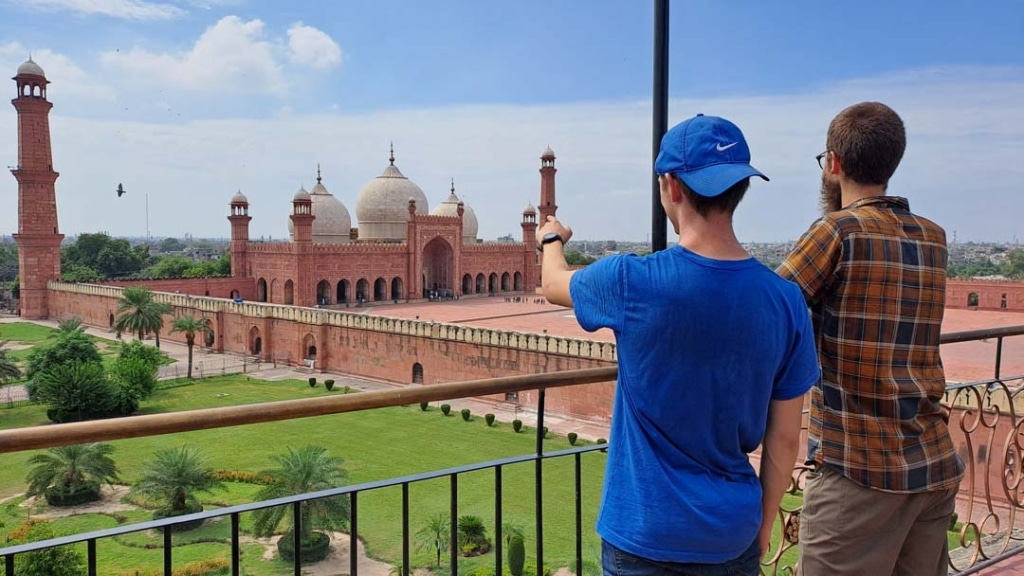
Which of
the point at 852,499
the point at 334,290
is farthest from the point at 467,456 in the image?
the point at 334,290

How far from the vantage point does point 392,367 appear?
1895cm

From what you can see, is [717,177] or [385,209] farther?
[385,209]

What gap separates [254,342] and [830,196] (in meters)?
22.3

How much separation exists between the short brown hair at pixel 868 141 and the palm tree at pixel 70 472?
1046 centimetres

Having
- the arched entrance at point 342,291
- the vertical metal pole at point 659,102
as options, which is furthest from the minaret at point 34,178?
the vertical metal pole at point 659,102

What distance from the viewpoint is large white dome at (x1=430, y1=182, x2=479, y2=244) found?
36156 millimetres

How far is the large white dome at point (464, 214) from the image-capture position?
3616 centimetres

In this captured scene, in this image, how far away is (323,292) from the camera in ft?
94.5

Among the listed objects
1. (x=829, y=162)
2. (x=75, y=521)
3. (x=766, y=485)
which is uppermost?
(x=829, y=162)

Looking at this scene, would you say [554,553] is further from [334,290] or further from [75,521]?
[334,290]

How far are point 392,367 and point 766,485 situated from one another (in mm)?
17877

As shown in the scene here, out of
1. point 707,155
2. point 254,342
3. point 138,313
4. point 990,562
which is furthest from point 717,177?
point 254,342

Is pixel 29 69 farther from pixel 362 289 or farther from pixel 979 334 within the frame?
pixel 979 334

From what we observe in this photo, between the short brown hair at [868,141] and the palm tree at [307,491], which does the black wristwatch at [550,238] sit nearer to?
the short brown hair at [868,141]
